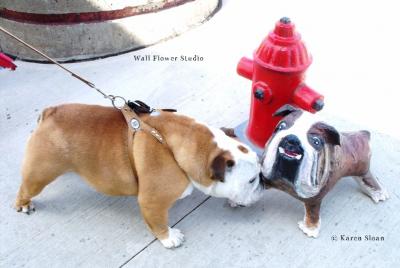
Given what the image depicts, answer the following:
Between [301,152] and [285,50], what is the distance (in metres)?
0.65

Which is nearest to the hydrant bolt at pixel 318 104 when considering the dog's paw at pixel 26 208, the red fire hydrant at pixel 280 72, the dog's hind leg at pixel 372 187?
the red fire hydrant at pixel 280 72

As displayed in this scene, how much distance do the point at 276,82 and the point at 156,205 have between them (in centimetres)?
104

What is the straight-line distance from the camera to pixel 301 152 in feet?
7.45

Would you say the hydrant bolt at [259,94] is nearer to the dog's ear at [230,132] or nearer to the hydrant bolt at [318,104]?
the hydrant bolt at [318,104]

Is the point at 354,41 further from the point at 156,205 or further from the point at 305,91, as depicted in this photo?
the point at 156,205

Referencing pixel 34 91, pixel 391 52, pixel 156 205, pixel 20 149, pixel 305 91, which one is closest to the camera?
pixel 156 205

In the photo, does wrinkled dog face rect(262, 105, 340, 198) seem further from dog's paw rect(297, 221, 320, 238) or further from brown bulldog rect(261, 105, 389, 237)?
dog's paw rect(297, 221, 320, 238)

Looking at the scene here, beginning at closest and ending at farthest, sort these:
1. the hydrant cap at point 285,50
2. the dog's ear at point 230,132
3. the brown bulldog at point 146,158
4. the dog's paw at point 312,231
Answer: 1. the brown bulldog at point 146,158
2. the hydrant cap at point 285,50
3. the dog's paw at point 312,231
4. the dog's ear at point 230,132

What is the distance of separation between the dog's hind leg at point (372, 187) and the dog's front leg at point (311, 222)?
42 centimetres

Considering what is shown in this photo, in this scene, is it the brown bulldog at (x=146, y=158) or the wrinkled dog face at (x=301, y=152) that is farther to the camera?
the brown bulldog at (x=146, y=158)

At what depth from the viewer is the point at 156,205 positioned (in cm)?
249

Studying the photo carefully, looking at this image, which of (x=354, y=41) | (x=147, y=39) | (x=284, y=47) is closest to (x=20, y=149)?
(x=147, y=39)

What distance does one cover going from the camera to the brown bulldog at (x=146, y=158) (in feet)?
7.88

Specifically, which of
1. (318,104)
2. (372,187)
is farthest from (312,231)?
(318,104)
